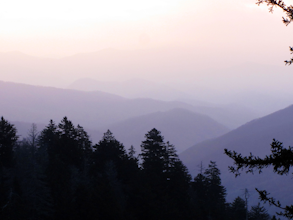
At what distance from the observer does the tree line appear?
105ft

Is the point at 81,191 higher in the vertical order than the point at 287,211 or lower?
higher

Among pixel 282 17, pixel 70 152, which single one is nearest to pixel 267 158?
pixel 282 17

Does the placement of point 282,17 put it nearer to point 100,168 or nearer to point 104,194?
point 104,194

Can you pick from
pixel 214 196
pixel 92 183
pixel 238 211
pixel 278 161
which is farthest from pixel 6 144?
pixel 238 211

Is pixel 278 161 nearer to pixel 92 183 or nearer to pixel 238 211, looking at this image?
pixel 92 183

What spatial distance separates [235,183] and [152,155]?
15912cm

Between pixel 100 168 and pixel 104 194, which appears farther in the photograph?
pixel 100 168

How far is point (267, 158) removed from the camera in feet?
31.9

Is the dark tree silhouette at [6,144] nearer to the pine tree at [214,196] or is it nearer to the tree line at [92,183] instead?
the tree line at [92,183]

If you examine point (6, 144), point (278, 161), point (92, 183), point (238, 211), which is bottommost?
point (238, 211)

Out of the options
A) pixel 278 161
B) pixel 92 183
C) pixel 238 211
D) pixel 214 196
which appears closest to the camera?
pixel 278 161

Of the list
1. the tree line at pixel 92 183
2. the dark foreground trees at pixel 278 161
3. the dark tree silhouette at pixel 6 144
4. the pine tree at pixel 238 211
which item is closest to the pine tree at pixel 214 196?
the tree line at pixel 92 183

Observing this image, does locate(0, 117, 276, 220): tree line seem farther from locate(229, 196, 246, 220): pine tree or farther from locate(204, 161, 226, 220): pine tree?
locate(229, 196, 246, 220): pine tree

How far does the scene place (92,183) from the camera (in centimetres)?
4109
